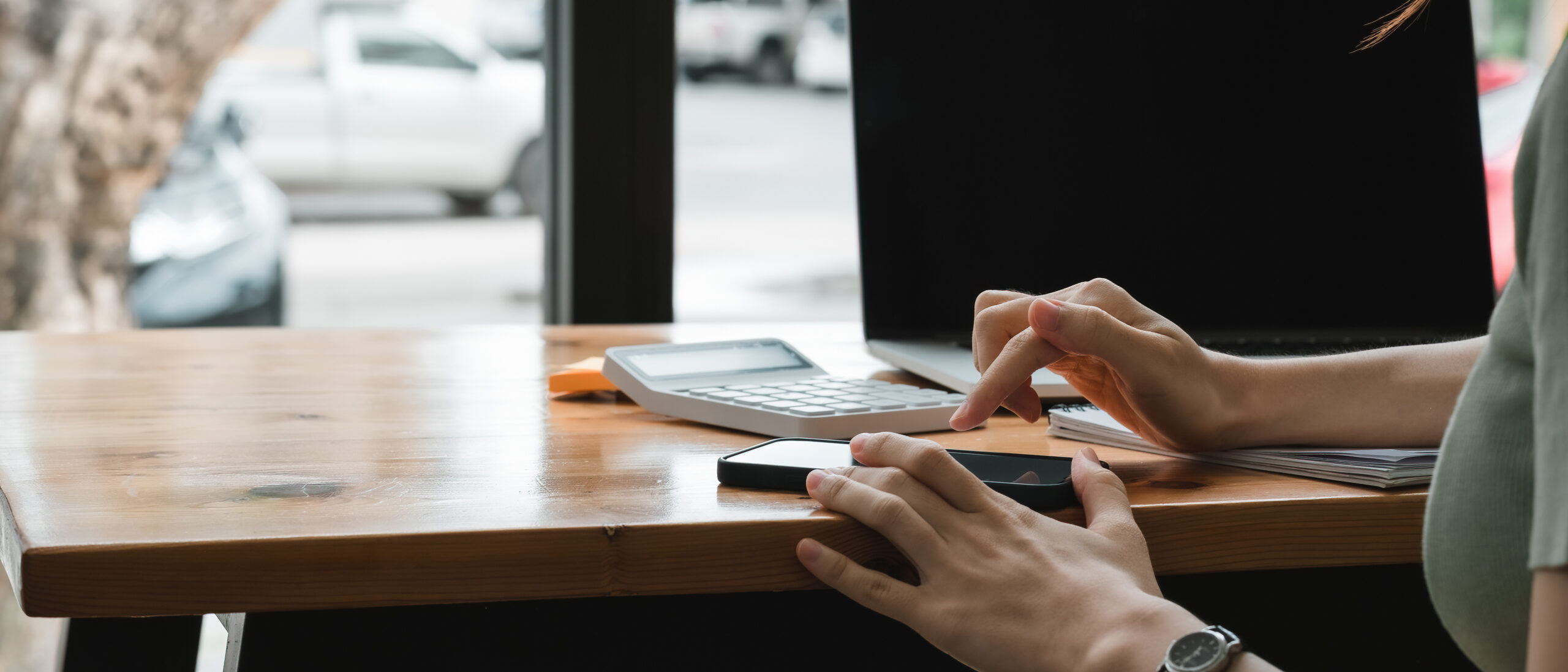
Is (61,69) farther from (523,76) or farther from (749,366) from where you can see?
(749,366)

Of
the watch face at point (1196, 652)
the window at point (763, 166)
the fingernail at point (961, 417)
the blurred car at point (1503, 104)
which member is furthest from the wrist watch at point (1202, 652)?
the blurred car at point (1503, 104)

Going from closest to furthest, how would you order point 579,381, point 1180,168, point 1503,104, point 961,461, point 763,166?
point 961,461
point 579,381
point 1180,168
point 763,166
point 1503,104

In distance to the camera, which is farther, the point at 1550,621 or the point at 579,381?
the point at 579,381

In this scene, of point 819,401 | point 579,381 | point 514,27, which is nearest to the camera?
point 819,401

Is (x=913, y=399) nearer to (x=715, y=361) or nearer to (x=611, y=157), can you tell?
(x=715, y=361)

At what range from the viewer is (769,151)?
6.67 ft

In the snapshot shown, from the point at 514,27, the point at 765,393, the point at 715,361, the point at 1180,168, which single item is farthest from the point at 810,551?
the point at 514,27

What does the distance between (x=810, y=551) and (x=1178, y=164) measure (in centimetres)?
73

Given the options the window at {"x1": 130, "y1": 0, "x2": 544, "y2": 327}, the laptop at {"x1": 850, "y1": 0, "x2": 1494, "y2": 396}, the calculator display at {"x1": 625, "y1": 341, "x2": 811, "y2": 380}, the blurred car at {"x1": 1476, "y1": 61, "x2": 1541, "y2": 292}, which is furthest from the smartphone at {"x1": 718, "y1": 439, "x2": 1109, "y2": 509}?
the blurred car at {"x1": 1476, "y1": 61, "x2": 1541, "y2": 292}

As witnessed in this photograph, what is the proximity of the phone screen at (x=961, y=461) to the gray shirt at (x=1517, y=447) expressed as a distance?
21cm

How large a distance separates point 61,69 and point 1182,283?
1505 mm

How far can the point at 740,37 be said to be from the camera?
190cm

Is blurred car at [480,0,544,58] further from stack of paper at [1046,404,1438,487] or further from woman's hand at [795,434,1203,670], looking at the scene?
woman's hand at [795,434,1203,670]

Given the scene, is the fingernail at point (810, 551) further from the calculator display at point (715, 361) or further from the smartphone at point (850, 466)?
the calculator display at point (715, 361)
